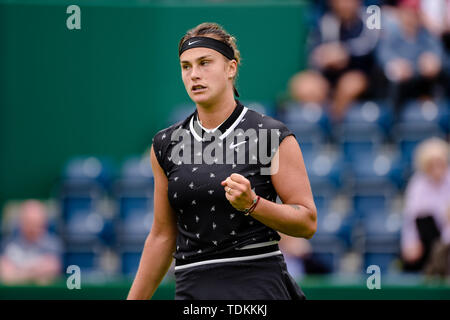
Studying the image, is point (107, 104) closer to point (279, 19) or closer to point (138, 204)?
point (138, 204)

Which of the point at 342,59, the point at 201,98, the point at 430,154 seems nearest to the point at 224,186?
the point at 201,98

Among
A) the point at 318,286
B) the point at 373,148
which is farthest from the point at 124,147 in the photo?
the point at 318,286

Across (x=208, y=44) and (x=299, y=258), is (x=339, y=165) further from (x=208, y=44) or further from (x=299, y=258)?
(x=208, y=44)

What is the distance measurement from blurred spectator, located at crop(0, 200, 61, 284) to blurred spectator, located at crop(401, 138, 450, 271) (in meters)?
3.07

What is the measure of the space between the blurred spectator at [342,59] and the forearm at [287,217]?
5.26 meters

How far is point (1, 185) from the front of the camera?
9242mm

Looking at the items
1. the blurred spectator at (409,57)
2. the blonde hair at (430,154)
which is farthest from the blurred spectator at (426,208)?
the blurred spectator at (409,57)

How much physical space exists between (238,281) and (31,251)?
4621 millimetres

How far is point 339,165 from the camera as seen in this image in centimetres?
798

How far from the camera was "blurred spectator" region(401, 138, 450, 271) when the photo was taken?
674 cm

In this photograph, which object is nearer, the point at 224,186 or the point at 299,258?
the point at 224,186

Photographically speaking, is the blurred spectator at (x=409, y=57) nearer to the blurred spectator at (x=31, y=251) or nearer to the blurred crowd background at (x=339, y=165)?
the blurred crowd background at (x=339, y=165)

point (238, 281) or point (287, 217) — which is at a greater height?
point (287, 217)

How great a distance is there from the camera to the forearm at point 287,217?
3133 mm
